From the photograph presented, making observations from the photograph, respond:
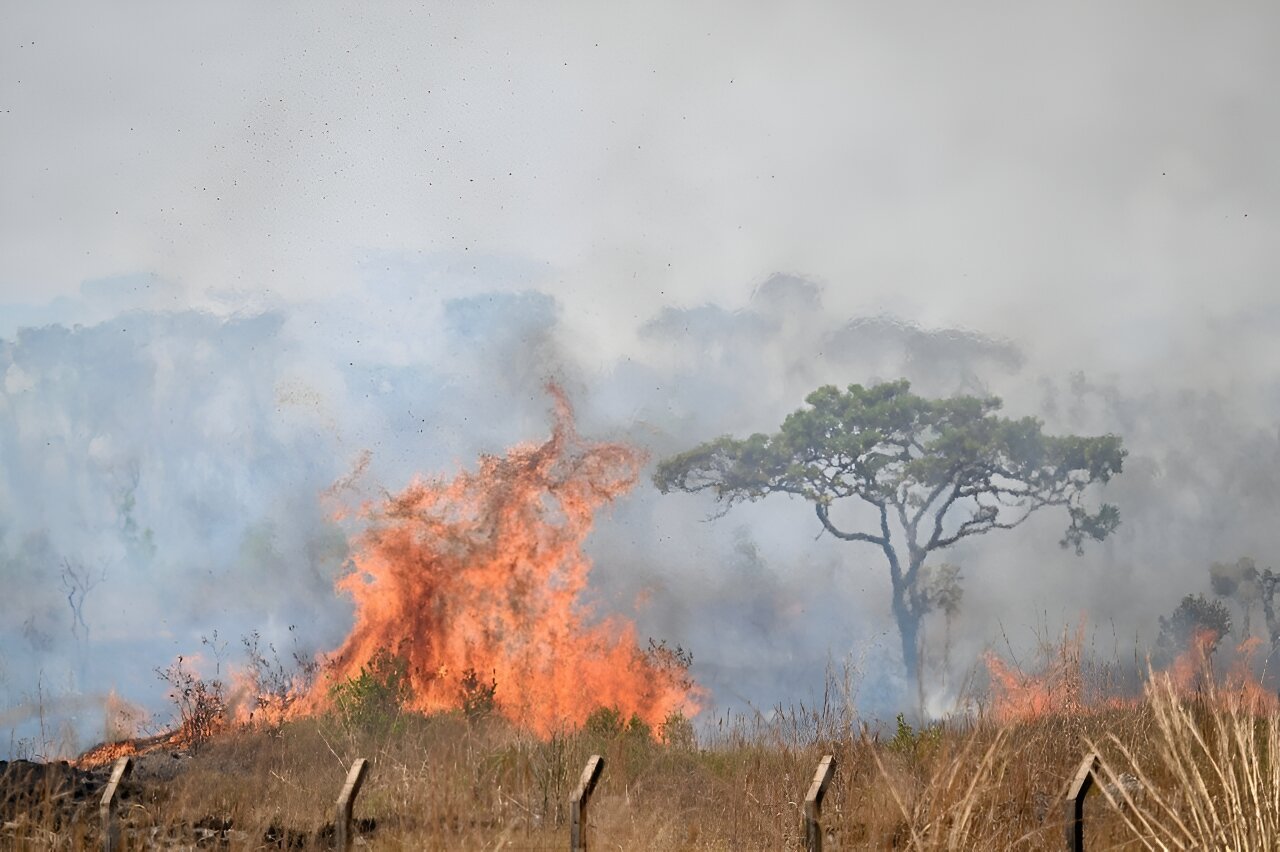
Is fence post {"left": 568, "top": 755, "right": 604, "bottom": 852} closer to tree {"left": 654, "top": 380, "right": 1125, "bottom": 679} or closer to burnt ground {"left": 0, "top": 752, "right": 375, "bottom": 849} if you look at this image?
burnt ground {"left": 0, "top": 752, "right": 375, "bottom": 849}

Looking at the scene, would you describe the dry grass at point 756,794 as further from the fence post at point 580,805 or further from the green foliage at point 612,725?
the green foliage at point 612,725

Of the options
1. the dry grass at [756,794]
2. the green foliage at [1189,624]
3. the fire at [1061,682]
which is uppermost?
the green foliage at [1189,624]

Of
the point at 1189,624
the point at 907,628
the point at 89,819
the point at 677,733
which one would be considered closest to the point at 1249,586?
the point at 1189,624

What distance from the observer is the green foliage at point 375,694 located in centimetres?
1783

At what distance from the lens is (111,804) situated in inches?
298

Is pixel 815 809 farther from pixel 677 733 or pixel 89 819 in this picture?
pixel 677 733

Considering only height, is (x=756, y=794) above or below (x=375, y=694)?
below

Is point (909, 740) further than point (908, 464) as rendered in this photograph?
No

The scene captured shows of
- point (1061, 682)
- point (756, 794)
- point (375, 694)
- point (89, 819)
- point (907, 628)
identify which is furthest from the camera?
point (907, 628)

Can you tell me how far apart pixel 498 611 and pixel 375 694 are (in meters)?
3.49

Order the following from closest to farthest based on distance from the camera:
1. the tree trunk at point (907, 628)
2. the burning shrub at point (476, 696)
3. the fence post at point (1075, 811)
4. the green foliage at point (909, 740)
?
the fence post at point (1075, 811) < the green foliage at point (909, 740) < the burning shrub at point (476, 696) < the tree trunk at point (907, 628)

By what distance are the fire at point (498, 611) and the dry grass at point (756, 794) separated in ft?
13.7

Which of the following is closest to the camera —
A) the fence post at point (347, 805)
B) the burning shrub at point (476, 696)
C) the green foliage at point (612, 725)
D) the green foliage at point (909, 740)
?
the fence post at point (347, 805)

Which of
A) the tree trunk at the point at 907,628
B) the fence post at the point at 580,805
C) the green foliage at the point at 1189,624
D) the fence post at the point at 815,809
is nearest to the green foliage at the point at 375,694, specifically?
the fence post at the point at 580,805
